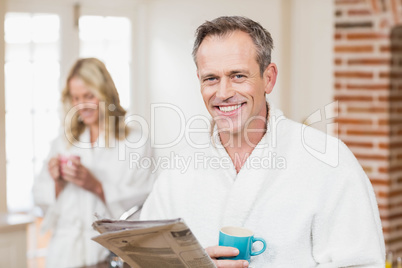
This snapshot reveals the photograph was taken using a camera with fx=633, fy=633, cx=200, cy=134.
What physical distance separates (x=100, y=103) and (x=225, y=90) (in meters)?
1.50

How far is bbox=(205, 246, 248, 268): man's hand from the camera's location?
0.97 metres

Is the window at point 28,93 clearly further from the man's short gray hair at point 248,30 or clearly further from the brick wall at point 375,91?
the man's short gray hair at point 248,30

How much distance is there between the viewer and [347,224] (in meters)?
0.98

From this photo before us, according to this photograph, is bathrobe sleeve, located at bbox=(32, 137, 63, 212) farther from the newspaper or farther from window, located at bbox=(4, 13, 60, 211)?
the newspaper

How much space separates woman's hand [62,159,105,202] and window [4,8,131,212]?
0.79 m

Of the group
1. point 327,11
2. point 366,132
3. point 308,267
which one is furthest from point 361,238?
point 327,11

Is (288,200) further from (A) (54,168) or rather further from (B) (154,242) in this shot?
(A) (54,168)

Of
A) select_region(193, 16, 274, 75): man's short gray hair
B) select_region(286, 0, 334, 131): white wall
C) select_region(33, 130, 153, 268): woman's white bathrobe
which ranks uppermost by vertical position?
select_region(286, 0, 334, 131): white wall

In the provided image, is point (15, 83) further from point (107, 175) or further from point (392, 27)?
point (392, 27)

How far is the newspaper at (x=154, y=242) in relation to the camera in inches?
35.1

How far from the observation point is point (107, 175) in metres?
2.43

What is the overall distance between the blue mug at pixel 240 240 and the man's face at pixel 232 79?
16 cm

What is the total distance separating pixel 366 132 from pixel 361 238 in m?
1.68

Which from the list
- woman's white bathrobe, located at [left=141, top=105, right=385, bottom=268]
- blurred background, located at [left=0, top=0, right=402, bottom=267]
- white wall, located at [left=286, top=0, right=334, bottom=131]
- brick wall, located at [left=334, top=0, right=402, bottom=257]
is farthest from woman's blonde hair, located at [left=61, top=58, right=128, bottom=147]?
woman's white bathrobe, located at [left=141, top=105, right=385, bottom=268]
